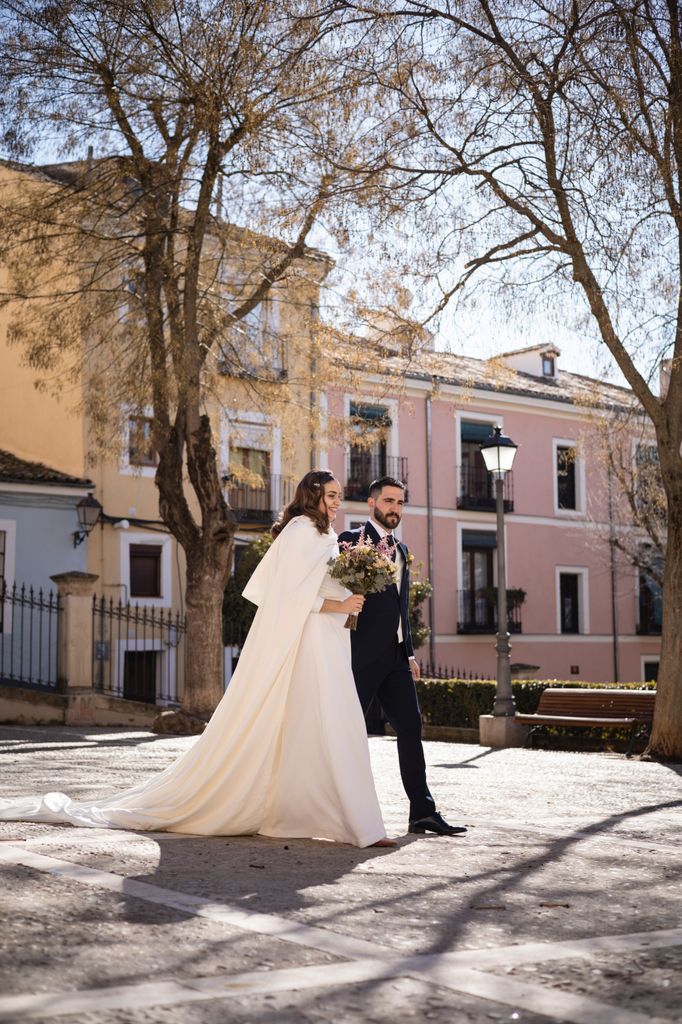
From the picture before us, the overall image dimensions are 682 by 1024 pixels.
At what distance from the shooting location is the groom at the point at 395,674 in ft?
23.4

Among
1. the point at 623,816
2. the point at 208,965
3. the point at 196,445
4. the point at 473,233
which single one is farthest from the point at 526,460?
the point at 208,965

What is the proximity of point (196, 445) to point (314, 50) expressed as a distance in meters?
6.21

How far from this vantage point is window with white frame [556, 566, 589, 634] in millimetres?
37094

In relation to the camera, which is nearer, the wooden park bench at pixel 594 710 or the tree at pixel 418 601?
the wooden park bench at pixel 594 710

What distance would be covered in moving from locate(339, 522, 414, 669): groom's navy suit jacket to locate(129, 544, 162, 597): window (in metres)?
20.7

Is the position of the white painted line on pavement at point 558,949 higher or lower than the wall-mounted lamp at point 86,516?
lower

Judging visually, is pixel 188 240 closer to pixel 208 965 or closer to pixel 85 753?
pixel 85 753

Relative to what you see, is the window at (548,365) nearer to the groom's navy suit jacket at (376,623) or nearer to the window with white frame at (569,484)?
the window with white frame at (569,484)

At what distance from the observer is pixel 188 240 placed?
1692 cm

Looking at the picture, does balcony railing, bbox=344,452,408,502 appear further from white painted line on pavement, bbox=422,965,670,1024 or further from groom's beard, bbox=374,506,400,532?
white painted line on pavement, bbox=422,965,670,1024

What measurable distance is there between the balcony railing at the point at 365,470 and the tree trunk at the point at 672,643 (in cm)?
1884

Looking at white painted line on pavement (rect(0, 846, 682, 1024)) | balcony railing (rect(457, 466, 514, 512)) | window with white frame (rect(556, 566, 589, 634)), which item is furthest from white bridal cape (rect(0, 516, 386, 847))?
window with white frame (rect(556, 566, 589, 634))

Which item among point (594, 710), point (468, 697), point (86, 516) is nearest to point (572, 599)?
point (86, 516)

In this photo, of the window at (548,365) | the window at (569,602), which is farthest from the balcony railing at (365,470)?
the window at (548,365)
